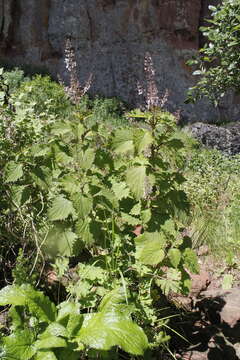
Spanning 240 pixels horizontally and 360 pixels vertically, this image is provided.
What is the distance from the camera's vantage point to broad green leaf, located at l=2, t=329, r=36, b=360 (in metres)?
1.48

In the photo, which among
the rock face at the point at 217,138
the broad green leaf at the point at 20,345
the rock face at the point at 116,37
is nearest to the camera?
the broad green leaf at the point at 20,345

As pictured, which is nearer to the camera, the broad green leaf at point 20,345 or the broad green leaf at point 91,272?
the broad green leaf at point 20,345

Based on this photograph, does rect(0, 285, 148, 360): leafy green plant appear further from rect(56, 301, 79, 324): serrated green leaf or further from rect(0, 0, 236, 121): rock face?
rect(0, 0, 236, 121): rock face

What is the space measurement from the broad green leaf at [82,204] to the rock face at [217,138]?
6.89m

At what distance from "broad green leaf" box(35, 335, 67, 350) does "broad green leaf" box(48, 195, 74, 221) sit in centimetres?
64

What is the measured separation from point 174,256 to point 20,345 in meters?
0.89

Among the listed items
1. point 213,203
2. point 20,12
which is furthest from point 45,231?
point 20,12

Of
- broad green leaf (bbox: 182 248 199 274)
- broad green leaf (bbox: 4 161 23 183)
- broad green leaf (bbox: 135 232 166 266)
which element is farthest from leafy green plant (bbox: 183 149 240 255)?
broad green leaf (bbox: 4 161 23 183)

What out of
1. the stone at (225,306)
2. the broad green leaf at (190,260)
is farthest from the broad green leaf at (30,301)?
the stone at (225,306)

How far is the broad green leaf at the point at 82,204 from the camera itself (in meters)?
1.97

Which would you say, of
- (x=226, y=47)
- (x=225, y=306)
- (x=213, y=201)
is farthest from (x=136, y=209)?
(x=213, y=201)

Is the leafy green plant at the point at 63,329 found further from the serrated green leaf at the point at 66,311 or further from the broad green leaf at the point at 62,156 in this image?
the broad green leaf at the point at 62,156

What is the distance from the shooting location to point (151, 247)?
2.02 metres

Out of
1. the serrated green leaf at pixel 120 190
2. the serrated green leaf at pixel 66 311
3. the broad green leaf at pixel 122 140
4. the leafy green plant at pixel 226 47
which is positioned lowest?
the serrated green leaf at pixel 66 311
